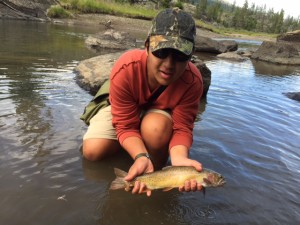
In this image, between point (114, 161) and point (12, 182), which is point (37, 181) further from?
point (114, 161)

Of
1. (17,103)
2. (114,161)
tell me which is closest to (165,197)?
(114,161)

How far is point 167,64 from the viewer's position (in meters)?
2.91

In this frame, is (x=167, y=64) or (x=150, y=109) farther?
(x=150, y=109)

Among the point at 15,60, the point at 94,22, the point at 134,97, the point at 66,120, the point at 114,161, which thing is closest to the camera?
the point at 134,97

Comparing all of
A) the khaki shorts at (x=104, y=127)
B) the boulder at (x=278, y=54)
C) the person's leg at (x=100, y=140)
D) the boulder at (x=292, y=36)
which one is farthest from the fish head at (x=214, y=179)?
the boulder at (x=292, y=36)

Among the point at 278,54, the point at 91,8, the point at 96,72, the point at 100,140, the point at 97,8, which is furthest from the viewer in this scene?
the point at 97,8

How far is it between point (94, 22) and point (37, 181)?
33.4 meters

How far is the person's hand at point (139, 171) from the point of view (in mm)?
2771

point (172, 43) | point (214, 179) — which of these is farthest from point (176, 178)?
point (172, 43)

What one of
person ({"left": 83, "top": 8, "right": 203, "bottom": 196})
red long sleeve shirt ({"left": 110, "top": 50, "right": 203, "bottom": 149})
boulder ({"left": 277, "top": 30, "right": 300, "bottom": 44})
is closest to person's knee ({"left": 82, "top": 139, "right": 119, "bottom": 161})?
person ({"left": 83, "top": 8, "right": 203, "bottom": 196})

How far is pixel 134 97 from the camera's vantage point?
3.49 meters

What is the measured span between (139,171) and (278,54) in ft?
57.8

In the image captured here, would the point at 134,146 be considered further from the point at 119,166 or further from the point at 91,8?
the point at 91,8

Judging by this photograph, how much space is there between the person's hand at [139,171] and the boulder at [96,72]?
3982mm
